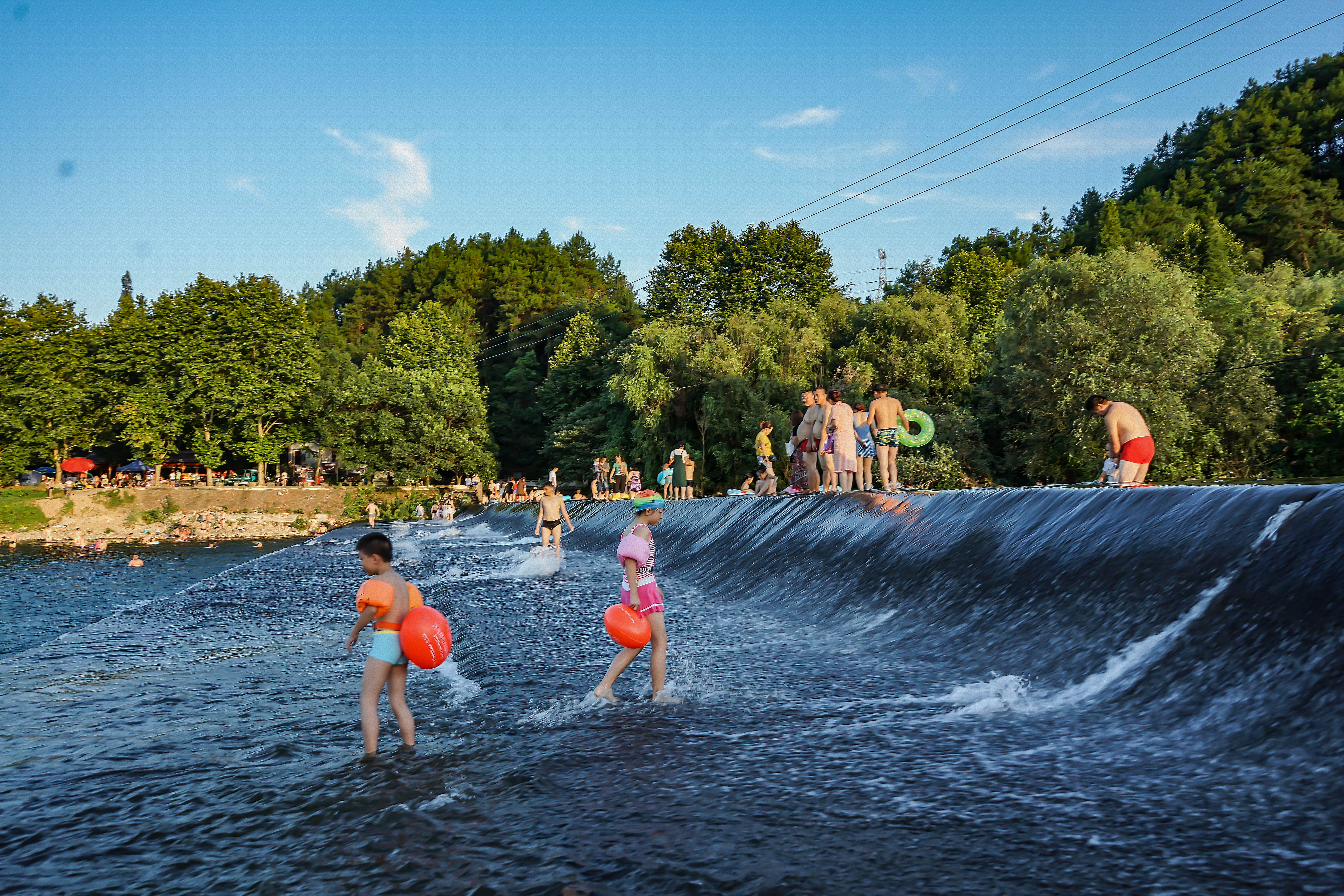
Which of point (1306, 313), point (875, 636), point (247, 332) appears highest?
Result: point (247, 332)

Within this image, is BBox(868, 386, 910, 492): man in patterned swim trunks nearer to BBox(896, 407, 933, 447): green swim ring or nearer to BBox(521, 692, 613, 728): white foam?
BBox(896, 407, 933, 447): green swim ring

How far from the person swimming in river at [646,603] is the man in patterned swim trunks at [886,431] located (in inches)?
424

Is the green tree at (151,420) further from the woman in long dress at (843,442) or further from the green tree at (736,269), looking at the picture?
the woman in long dress at (843,442)

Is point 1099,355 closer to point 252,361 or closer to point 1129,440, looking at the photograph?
point 1129,440

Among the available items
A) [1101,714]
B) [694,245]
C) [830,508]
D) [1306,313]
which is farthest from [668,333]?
[1101,714]

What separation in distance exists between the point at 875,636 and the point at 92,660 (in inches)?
347

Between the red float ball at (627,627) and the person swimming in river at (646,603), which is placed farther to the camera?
the person swimming in river at (646,603)

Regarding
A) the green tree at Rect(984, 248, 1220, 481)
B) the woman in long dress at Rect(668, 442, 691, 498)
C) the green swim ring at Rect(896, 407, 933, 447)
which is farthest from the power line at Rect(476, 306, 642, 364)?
the green swim ring at Rect(896, 407, 933, 447)

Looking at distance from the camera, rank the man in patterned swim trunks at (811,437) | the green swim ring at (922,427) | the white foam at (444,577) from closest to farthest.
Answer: the white foam at (444,577) → the man in patterned swim trunks at (811,437) → the green swim ring at (922,427)

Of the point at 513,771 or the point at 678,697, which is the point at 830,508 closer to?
the point at 678,697

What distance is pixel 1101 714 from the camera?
6680mm

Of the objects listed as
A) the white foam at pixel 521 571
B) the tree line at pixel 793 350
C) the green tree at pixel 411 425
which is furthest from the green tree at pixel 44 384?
the white foam at pixel 521 571

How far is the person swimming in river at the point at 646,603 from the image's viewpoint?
7.49 metres

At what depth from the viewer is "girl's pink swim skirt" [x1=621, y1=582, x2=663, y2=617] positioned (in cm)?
754
